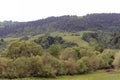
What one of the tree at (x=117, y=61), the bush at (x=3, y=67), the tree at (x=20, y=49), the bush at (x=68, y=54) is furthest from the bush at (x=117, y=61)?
the bush at (x=3, y=67)

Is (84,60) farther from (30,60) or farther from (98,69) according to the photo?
(30,60)

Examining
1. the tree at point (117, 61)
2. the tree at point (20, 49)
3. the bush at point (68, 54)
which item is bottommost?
the tree at point (117, 61)

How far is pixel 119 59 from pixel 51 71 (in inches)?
953

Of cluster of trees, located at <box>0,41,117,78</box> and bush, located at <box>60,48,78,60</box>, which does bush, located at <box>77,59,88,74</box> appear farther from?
bush, located at <box>60,48,78,60</box>

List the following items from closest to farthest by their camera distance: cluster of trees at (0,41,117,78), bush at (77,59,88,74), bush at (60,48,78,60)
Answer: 1. cluster of trees at (0,41,117,78)
2. bush at (77,59,88,74)
3. bush at (60,48,78,60)

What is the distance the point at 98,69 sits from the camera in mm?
90875

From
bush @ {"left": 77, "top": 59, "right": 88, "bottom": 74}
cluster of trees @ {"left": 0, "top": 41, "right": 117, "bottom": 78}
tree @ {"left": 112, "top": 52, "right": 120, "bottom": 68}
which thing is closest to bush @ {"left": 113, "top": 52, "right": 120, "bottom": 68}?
tree @ {"left": 112, "top": 52, "right": 120, "bottom": 68}

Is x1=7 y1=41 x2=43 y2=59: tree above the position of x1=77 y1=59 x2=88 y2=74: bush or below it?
above

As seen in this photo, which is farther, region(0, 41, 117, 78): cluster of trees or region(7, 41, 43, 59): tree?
region(7, 41, 43, 59): tree

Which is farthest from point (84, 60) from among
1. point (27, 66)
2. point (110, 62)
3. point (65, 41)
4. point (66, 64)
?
point (65, 41)

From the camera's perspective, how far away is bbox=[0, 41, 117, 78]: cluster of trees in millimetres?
73375

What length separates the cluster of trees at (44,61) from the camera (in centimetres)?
7338

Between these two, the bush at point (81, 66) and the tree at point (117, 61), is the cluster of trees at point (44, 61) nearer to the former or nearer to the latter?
the bush at point (81, 66)

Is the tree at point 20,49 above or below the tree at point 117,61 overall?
above
